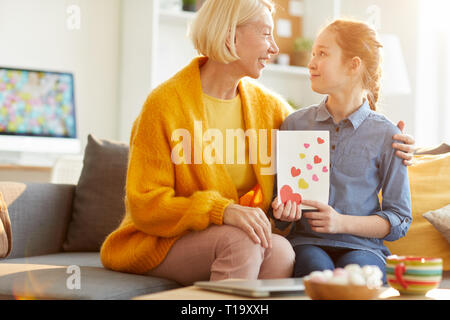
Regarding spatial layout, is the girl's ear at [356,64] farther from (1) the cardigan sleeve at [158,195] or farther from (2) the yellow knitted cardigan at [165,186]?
(1) the cardigan sleeve at [158,195]

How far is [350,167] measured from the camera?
1611 mm

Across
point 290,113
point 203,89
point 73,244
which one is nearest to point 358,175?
point 290,113

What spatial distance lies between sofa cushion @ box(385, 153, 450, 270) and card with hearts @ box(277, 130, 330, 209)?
41 cm

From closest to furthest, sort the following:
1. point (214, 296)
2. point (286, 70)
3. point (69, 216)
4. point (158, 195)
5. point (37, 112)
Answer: point (214, 296) < point (158, 195) < point (69, 216) < point (37, 112) < point (286, 70)

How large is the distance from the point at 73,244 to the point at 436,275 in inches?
53.0

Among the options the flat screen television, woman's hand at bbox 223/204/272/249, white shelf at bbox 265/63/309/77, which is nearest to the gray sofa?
woman's hand at bbox 223/204/272/249

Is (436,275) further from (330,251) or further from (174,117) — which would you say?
(174,117)

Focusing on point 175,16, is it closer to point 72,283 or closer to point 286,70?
point 286,70

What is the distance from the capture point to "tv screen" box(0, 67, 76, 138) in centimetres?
303

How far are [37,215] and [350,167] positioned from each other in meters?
1.04

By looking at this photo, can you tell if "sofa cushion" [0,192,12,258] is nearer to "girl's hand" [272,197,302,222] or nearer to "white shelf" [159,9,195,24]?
"girl's hand" [272,197,302,222]

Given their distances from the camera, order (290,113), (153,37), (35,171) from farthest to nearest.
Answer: (153,37), (35,171), (290,113)

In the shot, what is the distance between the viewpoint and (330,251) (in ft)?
5.24

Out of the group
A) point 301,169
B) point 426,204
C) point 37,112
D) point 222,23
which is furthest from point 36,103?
point 426,204
